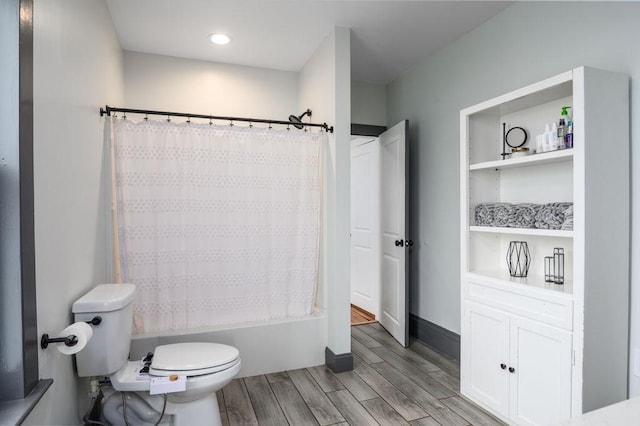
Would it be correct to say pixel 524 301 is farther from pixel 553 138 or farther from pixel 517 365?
pixel 553 138

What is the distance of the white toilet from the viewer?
5.47 ft

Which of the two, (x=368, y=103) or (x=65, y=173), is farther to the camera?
(x=368, y=103)

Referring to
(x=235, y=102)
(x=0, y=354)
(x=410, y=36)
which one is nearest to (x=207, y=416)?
(x=0, y=354)

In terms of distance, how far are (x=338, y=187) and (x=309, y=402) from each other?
1.48 metres

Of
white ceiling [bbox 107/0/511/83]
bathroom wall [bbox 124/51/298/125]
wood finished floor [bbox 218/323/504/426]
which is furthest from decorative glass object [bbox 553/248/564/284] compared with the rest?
bathroom wall [bbox 124/51/298/125]

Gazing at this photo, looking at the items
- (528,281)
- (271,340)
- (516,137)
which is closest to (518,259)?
(528,281)

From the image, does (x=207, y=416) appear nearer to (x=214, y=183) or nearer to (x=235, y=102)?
(x=214, y=183)

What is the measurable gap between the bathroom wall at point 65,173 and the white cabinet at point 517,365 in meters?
2.15

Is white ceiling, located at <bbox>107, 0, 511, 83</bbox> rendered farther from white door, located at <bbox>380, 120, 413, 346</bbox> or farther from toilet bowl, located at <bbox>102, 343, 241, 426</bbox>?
toilet bowl, located at <bbox>102, 343, 241, 426</bbox>

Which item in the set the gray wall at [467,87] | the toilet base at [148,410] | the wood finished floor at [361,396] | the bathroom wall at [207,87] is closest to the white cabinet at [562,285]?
the gray wall at [467,87]

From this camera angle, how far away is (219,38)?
2885 mm

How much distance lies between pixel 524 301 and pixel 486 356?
1.52 feet

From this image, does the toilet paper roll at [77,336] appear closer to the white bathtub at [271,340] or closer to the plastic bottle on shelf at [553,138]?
the white bathtub at [271,340]

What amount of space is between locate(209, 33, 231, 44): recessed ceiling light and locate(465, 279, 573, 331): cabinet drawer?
8.50 feet
